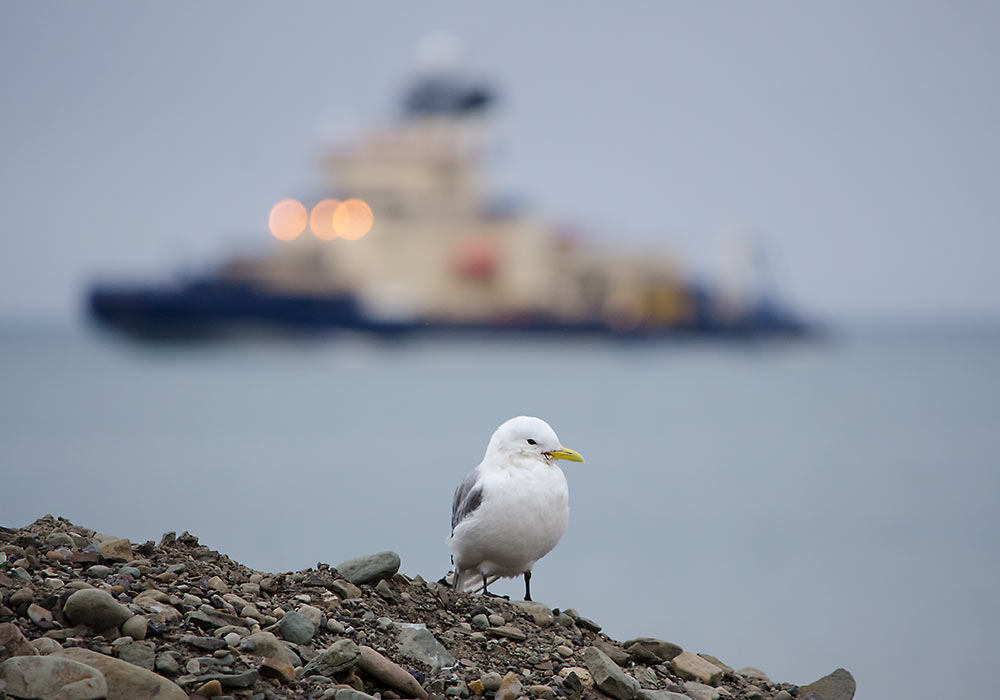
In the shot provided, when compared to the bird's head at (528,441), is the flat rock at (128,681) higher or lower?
lower

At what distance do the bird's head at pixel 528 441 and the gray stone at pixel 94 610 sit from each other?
155 cm

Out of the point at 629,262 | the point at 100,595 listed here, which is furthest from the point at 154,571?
the point at 629,262

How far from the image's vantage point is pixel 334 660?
8.96ft

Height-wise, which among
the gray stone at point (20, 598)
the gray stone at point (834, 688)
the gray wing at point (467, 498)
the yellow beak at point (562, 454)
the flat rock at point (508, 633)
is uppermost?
the yellow beak at point (562, 454)

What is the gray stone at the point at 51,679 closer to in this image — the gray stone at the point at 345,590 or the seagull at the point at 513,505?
the gray stone at the point at 345,590

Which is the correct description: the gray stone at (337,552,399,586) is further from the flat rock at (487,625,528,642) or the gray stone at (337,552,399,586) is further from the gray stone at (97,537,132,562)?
the gray stone at (97,537,132,562)

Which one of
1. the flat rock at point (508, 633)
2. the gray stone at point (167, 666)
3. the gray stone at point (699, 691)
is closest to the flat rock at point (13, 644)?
the gray stone at point (167, 666)

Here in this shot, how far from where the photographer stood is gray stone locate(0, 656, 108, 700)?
7.90ft

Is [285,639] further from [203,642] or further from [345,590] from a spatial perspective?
[345,590]

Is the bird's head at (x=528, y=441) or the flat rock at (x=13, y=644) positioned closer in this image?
the flat rock at (x=13, y=644)

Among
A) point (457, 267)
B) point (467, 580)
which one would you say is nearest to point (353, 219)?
→ point (457, 267)

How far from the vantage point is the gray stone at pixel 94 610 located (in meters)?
2.72

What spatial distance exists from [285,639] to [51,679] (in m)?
0.62

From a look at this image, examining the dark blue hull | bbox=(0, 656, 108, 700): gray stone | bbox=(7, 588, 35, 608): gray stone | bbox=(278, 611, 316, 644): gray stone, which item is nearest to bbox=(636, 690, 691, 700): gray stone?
bbox=(278, 611, 316, 644): gray stone
